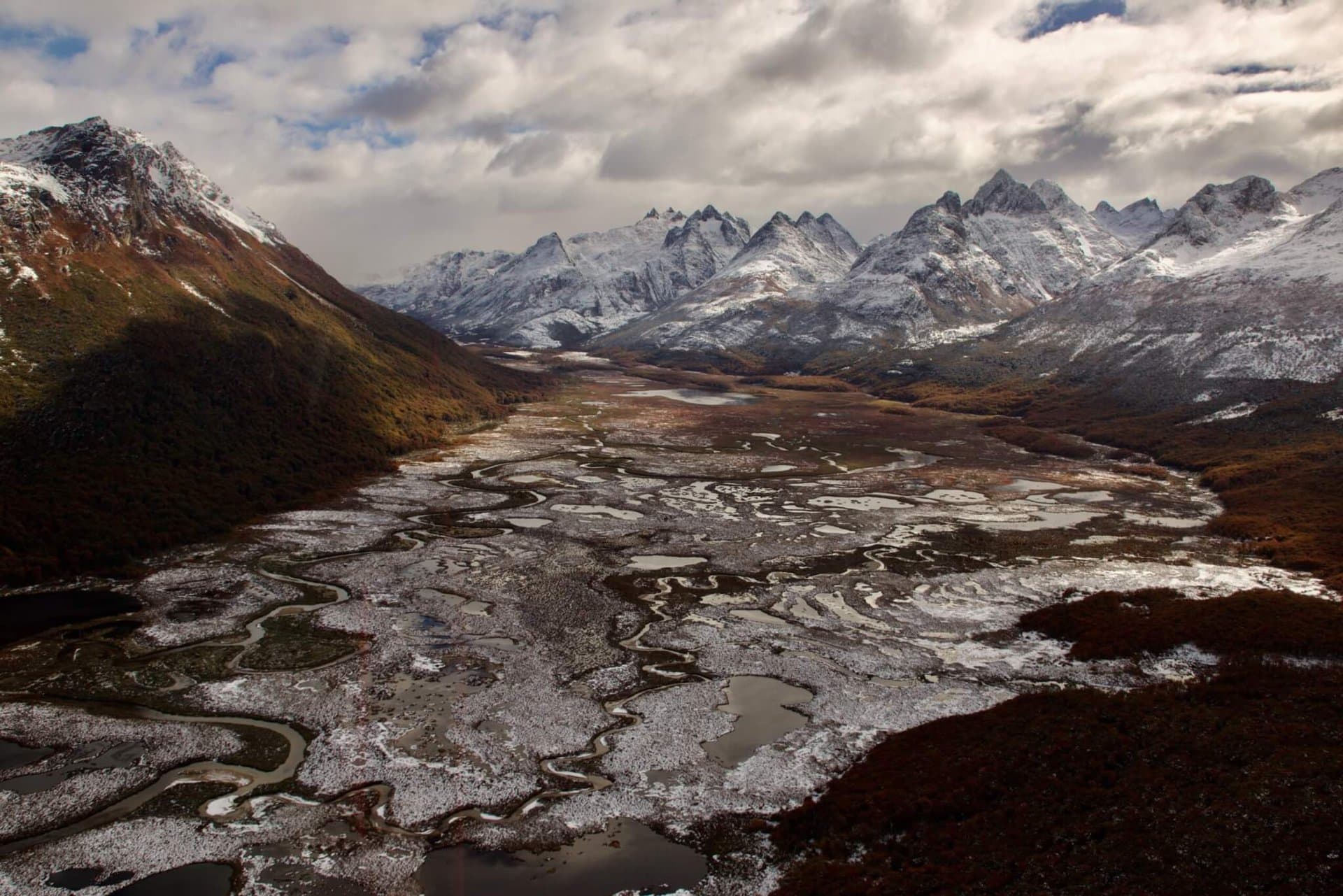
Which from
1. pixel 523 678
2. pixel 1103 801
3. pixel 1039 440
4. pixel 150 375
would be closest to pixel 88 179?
pixel 150 375

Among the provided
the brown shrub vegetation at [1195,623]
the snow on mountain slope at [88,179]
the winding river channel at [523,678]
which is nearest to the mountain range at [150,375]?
the snow on mountain slope at [88,179]

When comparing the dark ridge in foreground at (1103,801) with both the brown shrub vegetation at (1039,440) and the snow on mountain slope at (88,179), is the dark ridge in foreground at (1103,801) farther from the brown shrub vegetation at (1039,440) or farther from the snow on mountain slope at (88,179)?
the snow on mountain slope at (88,179)

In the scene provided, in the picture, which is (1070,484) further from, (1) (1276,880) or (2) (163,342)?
(2) (163,342)

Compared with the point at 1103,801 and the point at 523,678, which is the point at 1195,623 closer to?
the point at 1103,801

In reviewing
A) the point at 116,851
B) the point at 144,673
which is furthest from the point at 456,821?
the point at 144,673

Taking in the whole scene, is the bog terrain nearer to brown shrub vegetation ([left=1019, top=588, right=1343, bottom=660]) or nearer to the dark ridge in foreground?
the dark ridge in foreground
